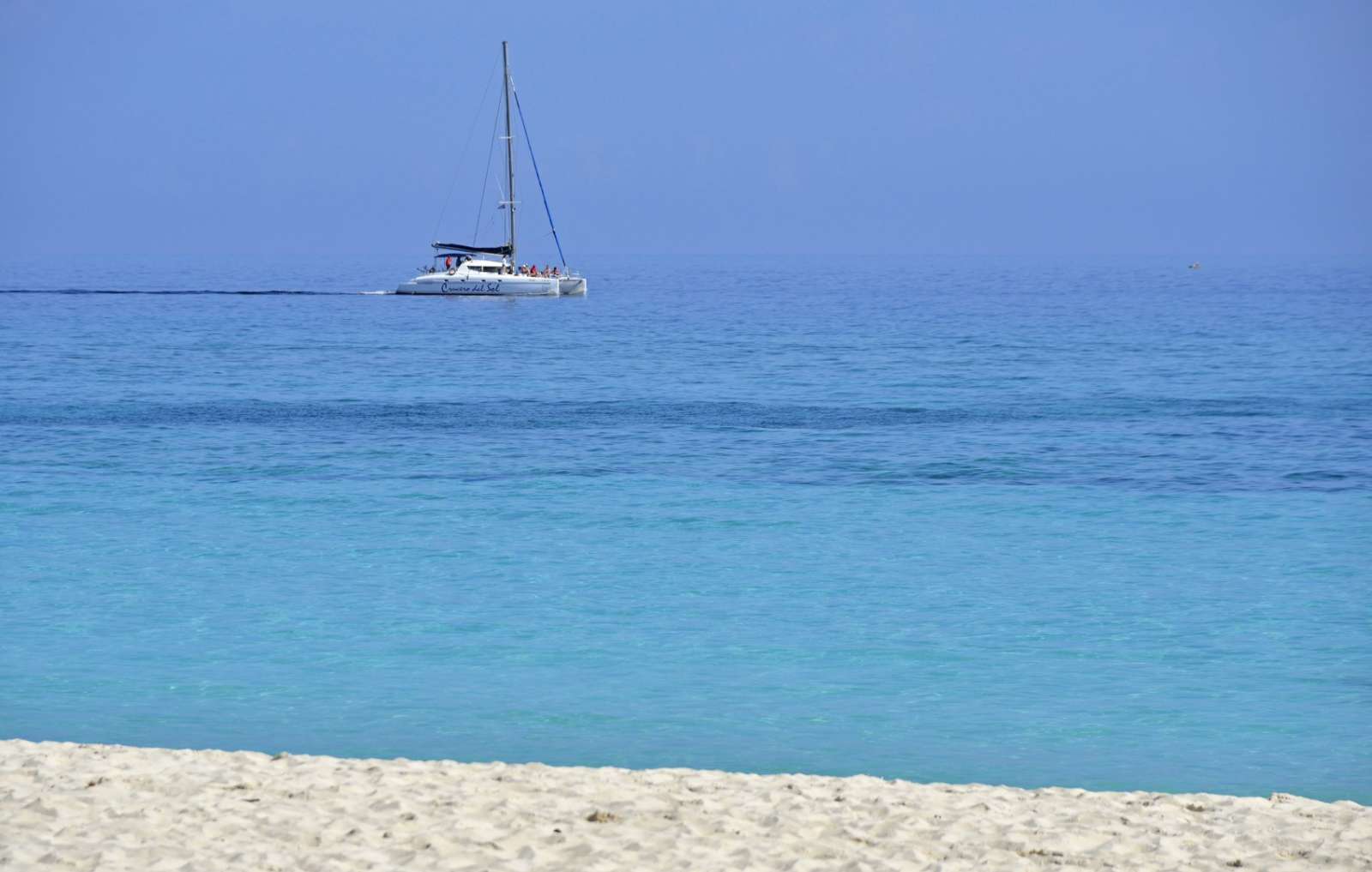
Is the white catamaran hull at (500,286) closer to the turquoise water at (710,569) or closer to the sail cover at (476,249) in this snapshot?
the sail cover at (476,249)

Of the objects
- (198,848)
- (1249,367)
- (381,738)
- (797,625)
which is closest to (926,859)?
(198,848)

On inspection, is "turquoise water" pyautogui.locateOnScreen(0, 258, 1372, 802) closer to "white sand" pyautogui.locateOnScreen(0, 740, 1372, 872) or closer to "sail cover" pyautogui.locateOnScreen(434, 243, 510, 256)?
"white sand" pyautogui.locateOnScreen(0, 740, 1372, 872)

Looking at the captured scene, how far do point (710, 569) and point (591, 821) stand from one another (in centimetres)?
1173

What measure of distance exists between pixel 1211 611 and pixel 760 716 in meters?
7.50

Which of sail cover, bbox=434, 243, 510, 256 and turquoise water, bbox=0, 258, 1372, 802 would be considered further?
sail cover, bbox=434, 243, 510, 256

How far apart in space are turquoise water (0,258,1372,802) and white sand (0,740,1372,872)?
2.07m

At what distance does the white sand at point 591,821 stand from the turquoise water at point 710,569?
6.80ft

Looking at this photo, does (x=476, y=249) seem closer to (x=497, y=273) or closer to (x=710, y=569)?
(x=497, y=273)

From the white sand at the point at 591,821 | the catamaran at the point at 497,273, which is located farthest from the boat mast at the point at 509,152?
the white sand at the point at 591,821

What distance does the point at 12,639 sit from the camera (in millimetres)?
18266

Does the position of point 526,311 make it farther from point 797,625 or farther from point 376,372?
point 797,625

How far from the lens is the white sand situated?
9852 mm

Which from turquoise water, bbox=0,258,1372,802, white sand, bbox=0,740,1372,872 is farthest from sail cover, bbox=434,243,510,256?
white sand, bbox=0,740,1372,872

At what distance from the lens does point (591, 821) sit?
10.6 m
